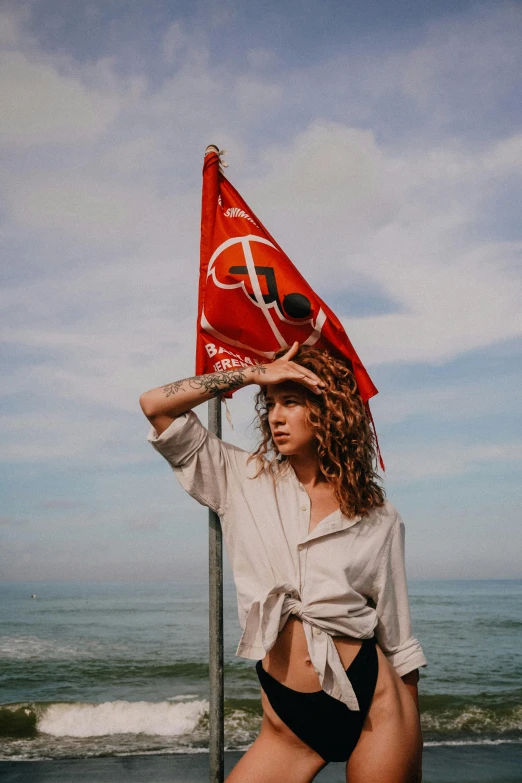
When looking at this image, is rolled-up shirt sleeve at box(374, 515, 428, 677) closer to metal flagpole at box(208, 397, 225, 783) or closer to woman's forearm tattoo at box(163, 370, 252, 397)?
metal flagpole at box(208, 397, 225, 783)

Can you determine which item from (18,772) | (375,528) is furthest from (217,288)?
(18,772)

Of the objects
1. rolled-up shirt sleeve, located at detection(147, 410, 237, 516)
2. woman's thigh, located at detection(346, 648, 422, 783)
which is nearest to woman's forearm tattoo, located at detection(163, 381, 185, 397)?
rolled-up shirt sleeve, located at detection(147, 410, 237, 516)

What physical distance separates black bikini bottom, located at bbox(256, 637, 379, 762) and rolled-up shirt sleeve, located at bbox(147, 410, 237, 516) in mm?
796

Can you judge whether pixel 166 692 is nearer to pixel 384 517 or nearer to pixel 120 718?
pixel 120 718

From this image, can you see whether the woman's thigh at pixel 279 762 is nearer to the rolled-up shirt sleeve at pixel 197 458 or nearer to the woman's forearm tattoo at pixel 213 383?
the rolled-up shirt sleeve at pixel 197 458

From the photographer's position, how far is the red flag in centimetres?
357

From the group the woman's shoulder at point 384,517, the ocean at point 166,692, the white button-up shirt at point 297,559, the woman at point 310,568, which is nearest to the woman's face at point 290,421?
the woman at point 310,568

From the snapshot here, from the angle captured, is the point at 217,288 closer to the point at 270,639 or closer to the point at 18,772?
the point at 270,639

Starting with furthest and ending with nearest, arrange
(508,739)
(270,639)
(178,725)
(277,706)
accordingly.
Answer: (178,725), (508,739), (277,706), (270,639)

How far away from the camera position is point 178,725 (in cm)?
996

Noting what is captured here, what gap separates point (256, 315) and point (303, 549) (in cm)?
143

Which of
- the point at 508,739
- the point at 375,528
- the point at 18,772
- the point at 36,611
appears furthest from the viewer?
the point at 36,611

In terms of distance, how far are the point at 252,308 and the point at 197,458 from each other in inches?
45.2

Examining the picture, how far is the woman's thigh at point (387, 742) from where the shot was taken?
96.8 inches
